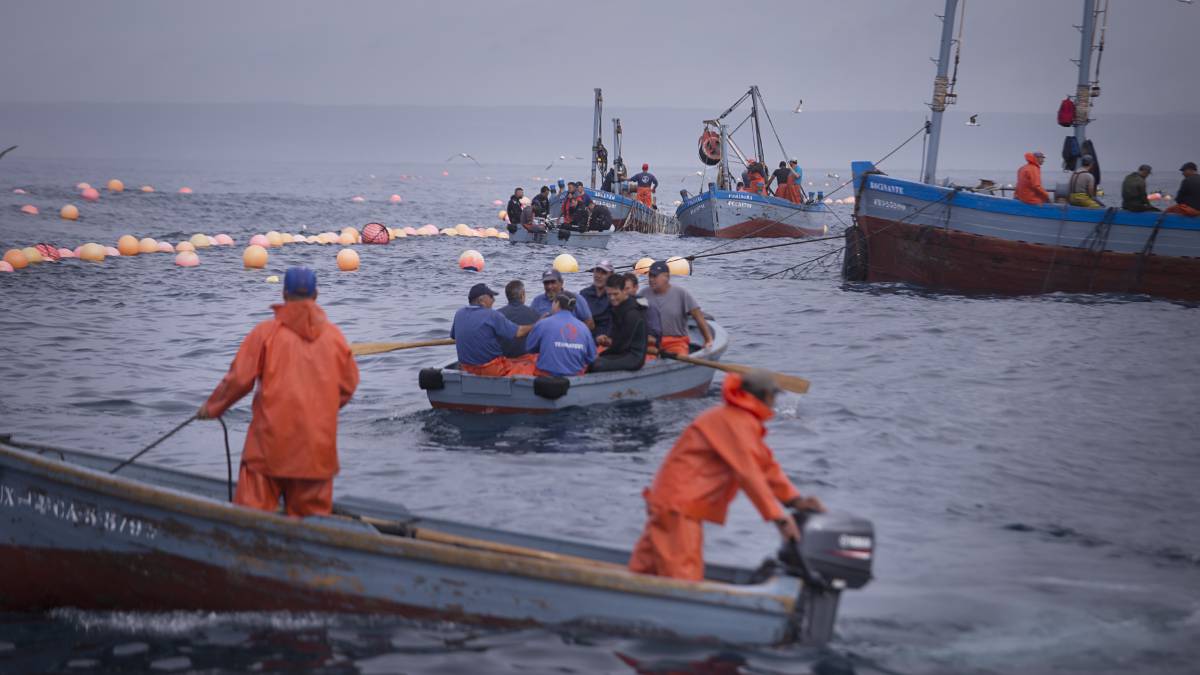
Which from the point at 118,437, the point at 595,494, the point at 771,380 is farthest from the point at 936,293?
the point at 771,380

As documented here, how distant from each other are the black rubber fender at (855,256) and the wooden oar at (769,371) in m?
13.8

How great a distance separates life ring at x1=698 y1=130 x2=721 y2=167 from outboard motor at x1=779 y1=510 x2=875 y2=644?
36.9m

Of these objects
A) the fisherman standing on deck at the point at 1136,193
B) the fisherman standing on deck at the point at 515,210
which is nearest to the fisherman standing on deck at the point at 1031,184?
the fisherman standing on deck at the point at 1136,193

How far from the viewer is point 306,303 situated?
7133 millimetres

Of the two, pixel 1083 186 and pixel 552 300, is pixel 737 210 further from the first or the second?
pixel 552 300

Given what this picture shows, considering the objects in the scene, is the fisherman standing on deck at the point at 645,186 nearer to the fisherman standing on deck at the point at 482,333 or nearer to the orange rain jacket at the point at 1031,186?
the orange rain jacket at the point at 1031,186

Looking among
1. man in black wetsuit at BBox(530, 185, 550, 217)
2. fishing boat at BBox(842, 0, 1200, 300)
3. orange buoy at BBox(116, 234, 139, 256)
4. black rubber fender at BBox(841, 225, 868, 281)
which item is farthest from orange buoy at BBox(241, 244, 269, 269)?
fishing boat at BBox(842, 0, 1200, 300)

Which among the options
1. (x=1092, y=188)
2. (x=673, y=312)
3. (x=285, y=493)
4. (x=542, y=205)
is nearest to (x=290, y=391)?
(x=285, y=493)

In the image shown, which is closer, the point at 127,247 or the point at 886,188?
the point at 886,188

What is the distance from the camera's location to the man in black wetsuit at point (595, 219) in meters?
33.9

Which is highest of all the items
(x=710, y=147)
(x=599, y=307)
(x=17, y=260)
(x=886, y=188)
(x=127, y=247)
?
(x=710, y=147)

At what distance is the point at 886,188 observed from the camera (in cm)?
2455

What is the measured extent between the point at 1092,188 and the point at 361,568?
66.9ft

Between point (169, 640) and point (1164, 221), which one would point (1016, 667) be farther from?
point (1164, 221)
